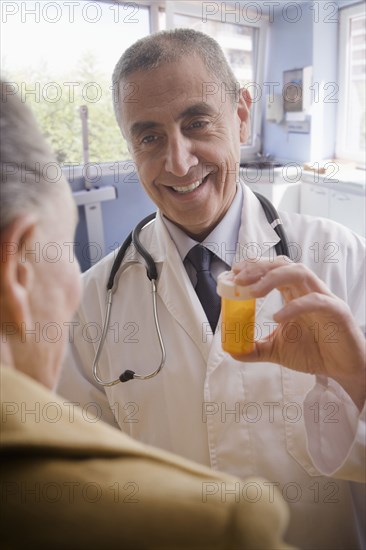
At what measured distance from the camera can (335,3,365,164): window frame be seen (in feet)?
11.3

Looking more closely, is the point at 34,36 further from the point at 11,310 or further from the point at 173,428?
the point at 11,310

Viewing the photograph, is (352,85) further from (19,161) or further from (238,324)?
(19,161)

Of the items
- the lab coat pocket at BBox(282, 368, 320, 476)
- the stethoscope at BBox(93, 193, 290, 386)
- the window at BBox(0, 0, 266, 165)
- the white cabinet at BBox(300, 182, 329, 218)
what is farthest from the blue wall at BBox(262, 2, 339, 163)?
the lab coat pocket at BBox(282, 368, 320, 476)

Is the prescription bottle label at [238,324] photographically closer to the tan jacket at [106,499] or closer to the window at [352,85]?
the tan jacket at [106,499]

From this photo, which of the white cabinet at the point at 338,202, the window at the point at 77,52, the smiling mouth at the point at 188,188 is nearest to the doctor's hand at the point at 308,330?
the smiling mouth at the point at 188,188

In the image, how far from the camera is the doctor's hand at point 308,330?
725mm

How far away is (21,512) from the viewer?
347 millimetres

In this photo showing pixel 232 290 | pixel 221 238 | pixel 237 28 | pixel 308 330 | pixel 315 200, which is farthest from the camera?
pixel 237 28

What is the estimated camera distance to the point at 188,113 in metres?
0.98

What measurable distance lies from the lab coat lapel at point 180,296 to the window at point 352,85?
3.05 metres

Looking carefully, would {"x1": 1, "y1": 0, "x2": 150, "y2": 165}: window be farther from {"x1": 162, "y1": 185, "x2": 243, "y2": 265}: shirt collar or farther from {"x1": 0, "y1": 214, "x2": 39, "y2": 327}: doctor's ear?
{"x1": 0, "y1": 214, "x2": 39, "y2": 327}: doctor's ear

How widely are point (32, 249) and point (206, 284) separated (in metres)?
0.63

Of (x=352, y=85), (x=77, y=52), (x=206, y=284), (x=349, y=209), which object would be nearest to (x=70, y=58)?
(x=77, y=52)

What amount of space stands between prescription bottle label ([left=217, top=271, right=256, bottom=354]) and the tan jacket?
15.0 inches
